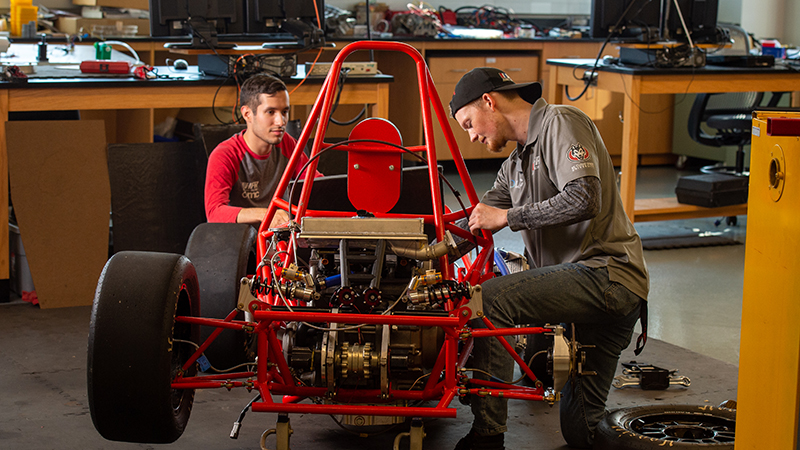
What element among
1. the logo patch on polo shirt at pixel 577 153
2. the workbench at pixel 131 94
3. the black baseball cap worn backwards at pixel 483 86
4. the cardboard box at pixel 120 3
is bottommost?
the logo patch on polo shirt at pixel 577 153

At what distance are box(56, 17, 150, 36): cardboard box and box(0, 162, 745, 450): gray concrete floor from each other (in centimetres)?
333

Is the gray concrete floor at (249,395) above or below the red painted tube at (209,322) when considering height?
below

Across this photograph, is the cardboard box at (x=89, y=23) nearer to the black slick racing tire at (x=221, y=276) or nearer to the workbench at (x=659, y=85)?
the workbench at (x=659, y=85)

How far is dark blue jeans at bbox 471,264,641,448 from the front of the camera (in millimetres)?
2266

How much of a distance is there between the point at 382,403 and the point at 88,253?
216 centimetres

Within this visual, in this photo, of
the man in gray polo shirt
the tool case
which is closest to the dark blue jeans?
the man in gray polo shirt

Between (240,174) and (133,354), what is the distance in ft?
4.90

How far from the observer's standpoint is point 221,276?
2.79m

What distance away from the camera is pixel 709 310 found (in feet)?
12.4

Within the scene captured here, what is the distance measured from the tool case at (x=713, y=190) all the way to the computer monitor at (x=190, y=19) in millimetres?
2788

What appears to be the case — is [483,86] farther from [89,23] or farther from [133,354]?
[89,23]

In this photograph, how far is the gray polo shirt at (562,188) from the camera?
2316 mm

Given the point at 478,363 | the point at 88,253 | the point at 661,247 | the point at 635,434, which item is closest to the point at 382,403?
the point at 478,363

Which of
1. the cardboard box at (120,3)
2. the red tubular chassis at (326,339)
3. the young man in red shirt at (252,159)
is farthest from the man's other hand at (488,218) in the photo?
the cardboard box at (120,3)
